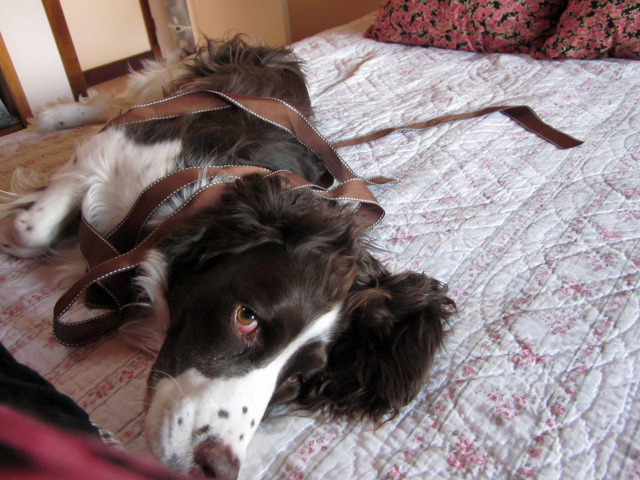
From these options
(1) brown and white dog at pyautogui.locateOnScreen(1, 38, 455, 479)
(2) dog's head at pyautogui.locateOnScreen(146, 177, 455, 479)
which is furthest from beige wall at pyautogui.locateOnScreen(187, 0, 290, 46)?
(2) dog's head at pyautogui.locateOnScreen(146, 177, 455, 479)

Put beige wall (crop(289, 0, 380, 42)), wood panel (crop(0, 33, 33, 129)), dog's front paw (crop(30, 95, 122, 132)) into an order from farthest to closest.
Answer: beige wall (crop(289, 0, 380, 42))
wood panel (crop(0, 33, 33, 129))
dog's front paw (crop(30, 95, 122, 132))

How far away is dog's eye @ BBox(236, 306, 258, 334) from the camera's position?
1.13 metres

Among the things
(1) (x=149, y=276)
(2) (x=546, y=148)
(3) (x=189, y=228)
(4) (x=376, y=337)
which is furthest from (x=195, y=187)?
(2) (x=546, y=148)

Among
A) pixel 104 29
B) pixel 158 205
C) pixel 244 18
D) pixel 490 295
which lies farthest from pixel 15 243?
pixel 104 29

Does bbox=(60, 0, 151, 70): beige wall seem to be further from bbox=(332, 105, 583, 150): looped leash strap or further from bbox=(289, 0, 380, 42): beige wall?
bbox=(332, 105, 583, 150): looped leash strap

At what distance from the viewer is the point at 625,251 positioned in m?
1.47

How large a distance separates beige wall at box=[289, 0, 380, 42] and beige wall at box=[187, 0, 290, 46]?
12cm

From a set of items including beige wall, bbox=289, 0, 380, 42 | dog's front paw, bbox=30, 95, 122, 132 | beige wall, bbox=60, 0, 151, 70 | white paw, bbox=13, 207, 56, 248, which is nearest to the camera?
white paw, bbox=13, 207, 56, 248

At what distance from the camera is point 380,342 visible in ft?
4.43

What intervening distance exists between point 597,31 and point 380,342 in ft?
7.35

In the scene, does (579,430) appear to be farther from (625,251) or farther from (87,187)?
(87,187)

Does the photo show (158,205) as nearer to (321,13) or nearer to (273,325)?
(273,325)

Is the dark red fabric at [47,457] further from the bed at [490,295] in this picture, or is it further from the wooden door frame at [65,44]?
the wooden door frame at [65,44]

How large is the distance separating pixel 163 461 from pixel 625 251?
4.32ft
